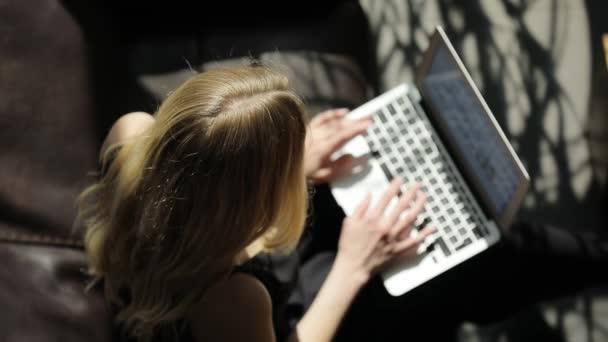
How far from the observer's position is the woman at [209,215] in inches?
28.9

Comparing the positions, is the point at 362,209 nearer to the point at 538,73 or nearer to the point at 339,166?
the point at 339,166

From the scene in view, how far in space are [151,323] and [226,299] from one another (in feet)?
0.38

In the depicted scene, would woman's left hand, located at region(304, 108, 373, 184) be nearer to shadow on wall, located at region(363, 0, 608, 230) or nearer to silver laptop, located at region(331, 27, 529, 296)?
silver laptop, located at region(331, 27, 529, 296)

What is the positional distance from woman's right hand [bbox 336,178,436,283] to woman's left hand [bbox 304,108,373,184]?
84 mm

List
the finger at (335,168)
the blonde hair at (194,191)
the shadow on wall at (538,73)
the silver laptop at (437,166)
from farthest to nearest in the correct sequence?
1. the shadow on wall at (538,73)
2. the finger at (335,168)
3. the silver laptop at (437,166)
4. the blonde hair at (194,191)

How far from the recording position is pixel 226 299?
87 cm

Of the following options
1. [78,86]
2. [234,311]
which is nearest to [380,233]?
[234,311]

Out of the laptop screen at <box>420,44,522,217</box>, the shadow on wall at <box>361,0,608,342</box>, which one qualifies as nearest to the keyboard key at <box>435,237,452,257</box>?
the laptop screen at <box>420,44,522,217</box>

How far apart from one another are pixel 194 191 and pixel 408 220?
18.4 inches

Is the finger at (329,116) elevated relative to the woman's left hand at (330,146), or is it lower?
elevated

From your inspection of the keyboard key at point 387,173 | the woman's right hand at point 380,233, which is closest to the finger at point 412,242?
the woman's right hand at point 380,233

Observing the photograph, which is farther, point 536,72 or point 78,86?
point 536,72

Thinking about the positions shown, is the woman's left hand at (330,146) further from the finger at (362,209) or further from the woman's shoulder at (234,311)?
the woman's shoulder at (234,311)

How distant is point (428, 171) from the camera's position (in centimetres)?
114
